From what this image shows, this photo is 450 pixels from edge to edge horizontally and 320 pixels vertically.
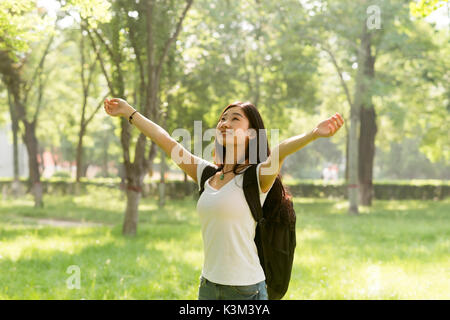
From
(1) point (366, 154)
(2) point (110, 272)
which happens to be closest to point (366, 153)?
(1) point (366, 154)

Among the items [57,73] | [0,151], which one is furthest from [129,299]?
[0,151]

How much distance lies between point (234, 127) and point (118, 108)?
35.5 inches

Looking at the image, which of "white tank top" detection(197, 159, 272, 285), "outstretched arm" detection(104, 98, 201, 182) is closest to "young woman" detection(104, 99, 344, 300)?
"white tank top" detection(197, 159, 272, 285)

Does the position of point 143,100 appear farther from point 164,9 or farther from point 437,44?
point 437,44

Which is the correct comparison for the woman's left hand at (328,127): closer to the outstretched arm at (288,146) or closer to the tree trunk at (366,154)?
the outstretched arm at (288,146)

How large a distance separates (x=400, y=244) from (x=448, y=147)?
23720 millimetres

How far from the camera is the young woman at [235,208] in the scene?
297 centimetres

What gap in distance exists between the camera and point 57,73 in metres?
30.0

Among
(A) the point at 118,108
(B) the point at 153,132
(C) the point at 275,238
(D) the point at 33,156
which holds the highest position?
(A) the point at 118,108

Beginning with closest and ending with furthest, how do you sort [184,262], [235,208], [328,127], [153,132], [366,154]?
[328,127] → [235,208] → [153,132] → [184,262] → [366,154]

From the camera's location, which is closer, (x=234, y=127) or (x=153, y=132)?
(x=234, y=127)

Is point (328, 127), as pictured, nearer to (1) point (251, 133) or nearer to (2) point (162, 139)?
(1) point (251, 133)

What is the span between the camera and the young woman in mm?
2975

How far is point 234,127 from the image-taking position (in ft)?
10.4
